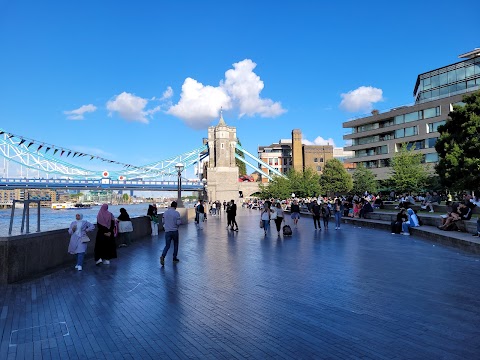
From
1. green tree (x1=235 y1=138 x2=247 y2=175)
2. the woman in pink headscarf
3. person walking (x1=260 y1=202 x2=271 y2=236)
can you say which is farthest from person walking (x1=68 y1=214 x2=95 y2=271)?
green tree (x1=235 y1=138 x2=247 y2=175)

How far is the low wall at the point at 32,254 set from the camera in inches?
333

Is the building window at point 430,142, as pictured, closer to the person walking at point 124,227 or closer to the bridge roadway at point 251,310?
the bridge roadway at point 251,310

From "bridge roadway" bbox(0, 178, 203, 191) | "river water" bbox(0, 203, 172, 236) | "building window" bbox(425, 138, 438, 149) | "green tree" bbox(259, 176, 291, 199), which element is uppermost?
"building window" bbox(425, 138, 438, 149)

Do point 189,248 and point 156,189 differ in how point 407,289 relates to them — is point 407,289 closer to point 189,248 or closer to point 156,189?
point 189,248

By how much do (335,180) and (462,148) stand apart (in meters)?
50.7

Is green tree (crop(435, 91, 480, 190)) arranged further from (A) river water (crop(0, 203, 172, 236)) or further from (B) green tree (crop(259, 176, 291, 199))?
(B) green tree (crop(259, 176, 291, 199))

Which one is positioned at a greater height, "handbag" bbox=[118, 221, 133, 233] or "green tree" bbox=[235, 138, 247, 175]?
"green tree" bbox=[235, 138, 247, 175]

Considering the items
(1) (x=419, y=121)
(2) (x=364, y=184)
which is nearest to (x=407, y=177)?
(2) (x=364, y=184)

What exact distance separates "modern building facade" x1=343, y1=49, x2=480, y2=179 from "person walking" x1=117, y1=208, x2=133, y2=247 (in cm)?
4924

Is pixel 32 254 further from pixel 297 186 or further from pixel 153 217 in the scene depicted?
pixel 297 186

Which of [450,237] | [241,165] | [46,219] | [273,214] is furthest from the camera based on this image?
[241,165]

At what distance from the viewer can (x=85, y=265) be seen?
11.0m

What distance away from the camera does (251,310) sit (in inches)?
244

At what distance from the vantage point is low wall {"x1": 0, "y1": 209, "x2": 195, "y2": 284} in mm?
8461
